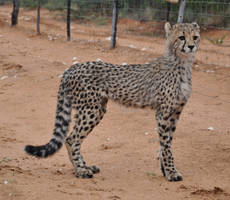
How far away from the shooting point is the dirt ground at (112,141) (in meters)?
4.35

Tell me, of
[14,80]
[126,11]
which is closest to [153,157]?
[14,80]

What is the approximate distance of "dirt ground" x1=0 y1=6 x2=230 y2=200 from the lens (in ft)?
14.3

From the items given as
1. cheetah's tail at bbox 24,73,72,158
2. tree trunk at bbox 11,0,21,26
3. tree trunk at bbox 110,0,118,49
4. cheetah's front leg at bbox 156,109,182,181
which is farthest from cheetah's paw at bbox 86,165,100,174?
tree trunk at bbox 11,0,21,26

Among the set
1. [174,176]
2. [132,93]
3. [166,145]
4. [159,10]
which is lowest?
[174,176]

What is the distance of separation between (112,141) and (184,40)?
2042 millimetres

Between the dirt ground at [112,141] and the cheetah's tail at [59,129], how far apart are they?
10.4 inches

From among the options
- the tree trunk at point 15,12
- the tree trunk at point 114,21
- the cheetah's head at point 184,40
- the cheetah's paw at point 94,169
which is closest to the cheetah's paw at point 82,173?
the cheetah's paw at point 94,169

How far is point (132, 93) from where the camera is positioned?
500 centimetres

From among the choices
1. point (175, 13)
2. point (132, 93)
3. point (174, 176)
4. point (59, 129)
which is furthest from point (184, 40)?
point (175, 13)

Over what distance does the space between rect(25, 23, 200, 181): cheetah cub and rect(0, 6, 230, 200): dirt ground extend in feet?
0.82

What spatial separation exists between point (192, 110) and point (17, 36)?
886cm

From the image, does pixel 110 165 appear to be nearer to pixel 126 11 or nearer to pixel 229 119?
pixel 229 119

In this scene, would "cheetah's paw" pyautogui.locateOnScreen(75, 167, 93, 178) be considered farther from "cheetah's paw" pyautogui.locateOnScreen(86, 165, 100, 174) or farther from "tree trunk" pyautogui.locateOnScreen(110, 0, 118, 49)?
"tree trunk" pyautogui.locateOnScreen(110, 0, 118, 49)

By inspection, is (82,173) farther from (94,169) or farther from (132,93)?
(132,93)
